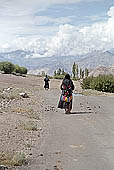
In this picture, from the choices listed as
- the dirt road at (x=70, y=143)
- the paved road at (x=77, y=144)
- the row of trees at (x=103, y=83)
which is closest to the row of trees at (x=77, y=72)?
the row of trees at (x=103, y=83)

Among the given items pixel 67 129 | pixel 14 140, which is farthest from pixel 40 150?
pixel 67 129

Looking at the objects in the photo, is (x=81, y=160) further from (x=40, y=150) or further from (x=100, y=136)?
(x=100, y=136)

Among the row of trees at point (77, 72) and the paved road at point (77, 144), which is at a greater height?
the paved road at point (77, 144)

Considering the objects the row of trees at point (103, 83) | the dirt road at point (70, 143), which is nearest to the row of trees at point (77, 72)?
the row of trees at point (103, 83)

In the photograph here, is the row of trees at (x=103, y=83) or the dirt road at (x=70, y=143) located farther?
the row of trees at (x=103, y=83)

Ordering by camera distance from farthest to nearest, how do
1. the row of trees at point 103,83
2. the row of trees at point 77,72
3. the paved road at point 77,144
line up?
the row of trees at point 77,72
the row of trees at point 103,83
the paved road at point 77,144

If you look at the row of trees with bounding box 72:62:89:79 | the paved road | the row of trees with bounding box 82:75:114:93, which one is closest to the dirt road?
the paved road

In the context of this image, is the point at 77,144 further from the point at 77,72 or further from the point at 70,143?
the point at 77,72

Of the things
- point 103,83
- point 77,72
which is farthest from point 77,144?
point 77,72

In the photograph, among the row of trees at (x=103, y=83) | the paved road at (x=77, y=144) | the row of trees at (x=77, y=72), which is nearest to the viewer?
the paved road at (x=77, y=144)

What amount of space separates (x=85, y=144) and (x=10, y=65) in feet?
377

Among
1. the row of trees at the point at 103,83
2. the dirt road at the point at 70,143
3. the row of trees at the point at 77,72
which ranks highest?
the dirt road at the point at 70,143

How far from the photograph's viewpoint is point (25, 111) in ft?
68.7

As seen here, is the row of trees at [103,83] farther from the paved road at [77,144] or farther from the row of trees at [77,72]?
the row of trees at [77,72]
